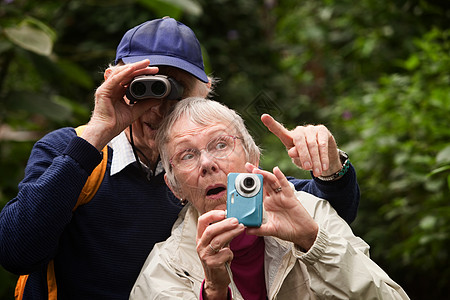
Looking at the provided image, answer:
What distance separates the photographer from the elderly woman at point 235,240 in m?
1.40

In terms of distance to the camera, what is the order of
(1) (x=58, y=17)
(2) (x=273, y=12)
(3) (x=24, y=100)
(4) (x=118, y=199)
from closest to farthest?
(4) (x=118, y=199), (3) (x=24, y=100), (1) (x=58, y=17), (2) (x=273, y=12)

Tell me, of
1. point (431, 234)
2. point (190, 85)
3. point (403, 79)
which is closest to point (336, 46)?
point (403, 79)

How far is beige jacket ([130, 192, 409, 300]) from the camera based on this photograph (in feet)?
4.61

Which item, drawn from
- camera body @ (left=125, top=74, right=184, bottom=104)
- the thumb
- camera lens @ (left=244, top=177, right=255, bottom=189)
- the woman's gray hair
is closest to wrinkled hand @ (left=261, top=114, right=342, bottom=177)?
the thumb

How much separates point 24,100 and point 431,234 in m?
2.50

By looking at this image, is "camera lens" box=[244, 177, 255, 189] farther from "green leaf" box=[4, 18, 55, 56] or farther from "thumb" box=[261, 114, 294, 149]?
"green leaf" box=[4, 18, 55, 56]

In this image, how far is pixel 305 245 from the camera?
4.74ft

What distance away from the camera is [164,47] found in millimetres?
1853

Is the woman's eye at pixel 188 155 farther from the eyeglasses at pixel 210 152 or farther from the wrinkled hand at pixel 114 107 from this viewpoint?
the wrinkled hand at pixel 114 107

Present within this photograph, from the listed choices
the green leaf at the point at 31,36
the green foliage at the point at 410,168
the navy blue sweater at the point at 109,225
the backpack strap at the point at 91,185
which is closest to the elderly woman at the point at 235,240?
the navy blue sweater at the point at 109,225

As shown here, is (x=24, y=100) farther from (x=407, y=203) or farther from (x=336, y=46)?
(x=336, y=46)

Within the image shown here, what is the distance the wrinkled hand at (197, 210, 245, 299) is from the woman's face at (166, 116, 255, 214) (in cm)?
17

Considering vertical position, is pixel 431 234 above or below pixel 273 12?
below

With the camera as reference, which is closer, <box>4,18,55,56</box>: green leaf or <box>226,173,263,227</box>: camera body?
<box>226,173,263,227</box>: camera body
